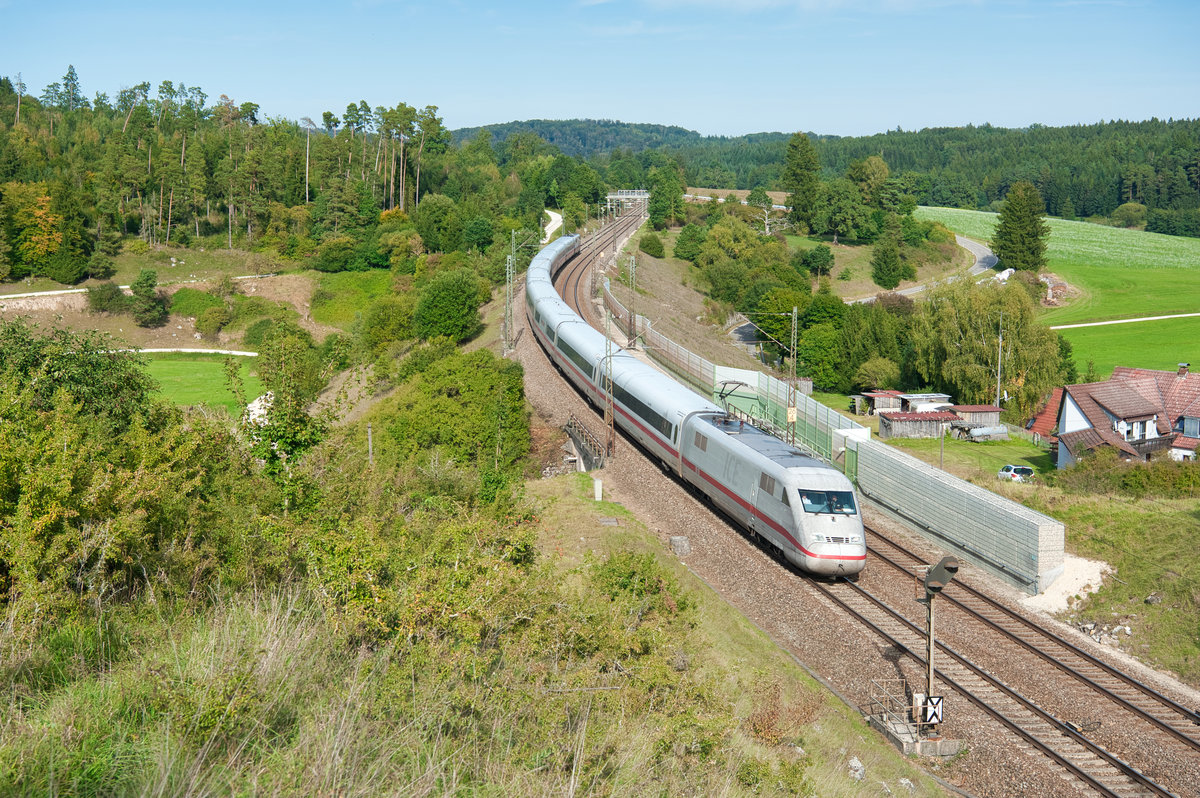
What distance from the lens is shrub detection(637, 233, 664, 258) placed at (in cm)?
11300

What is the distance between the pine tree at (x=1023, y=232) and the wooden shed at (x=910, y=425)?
76650 mm

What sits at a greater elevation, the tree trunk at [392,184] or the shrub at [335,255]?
the tree trunk at [392,184]

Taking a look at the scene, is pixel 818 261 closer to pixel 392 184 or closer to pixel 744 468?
pixel 392 184

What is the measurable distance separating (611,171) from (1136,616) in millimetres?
170969

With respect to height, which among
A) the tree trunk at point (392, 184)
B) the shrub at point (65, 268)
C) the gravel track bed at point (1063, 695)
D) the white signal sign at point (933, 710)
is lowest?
the gravel track bed at point (1063, 695)

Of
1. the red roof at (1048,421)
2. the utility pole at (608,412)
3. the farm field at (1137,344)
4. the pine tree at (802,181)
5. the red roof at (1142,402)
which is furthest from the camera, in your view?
the pine tree at (802,181)

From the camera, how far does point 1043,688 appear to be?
19625mm

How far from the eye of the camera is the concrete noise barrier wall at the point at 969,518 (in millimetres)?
25250

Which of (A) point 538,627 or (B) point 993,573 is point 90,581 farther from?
(B) point 993,573

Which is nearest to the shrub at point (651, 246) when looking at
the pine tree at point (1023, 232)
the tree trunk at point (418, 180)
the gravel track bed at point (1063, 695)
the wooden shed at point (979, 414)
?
the tree trunk at point (418, 180)

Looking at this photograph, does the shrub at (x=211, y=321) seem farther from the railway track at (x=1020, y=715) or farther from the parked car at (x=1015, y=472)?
the railway track at (x=1020, y=715)

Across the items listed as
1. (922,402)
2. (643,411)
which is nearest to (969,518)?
(643,411)

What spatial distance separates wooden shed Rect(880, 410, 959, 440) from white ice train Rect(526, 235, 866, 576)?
2545 cm

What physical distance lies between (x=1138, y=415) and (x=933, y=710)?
47027 millimetres
